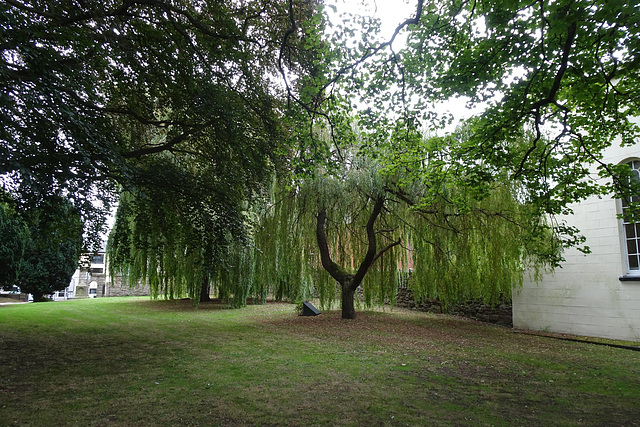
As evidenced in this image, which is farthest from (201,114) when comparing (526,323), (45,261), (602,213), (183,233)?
(45,261)

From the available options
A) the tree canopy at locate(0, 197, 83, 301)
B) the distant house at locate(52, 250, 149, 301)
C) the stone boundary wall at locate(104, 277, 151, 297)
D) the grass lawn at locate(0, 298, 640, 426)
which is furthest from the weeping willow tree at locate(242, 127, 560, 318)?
the stone boundary wall at locate(104, 277, 151, 297)

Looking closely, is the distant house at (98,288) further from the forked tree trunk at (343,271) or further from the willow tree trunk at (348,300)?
the willow tree trunk at (348,300)

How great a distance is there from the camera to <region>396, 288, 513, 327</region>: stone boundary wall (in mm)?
10984

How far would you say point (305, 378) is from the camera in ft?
14.4

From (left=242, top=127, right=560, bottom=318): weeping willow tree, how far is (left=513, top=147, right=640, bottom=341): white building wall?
74 cm

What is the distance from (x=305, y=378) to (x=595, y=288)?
25.4ft

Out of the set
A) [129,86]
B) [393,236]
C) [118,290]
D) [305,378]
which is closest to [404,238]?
[393,236]

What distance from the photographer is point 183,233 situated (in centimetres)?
722

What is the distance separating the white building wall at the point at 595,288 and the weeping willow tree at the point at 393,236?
738 millimetres

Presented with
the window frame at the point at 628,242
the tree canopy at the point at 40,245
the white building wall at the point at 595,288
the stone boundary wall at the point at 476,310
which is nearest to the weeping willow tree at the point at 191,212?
the tree canopy at the point at 40,245

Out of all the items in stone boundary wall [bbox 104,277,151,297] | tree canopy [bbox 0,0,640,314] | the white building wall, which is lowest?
stone boundary wall [bbox 104,277,151,297]

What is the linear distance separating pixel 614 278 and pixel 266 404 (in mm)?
8490

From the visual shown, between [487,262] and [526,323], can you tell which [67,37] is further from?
[526,323]

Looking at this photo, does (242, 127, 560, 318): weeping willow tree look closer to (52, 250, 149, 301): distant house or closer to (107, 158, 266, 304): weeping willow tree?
(107, 158, 266, 304): weeping willow tree
